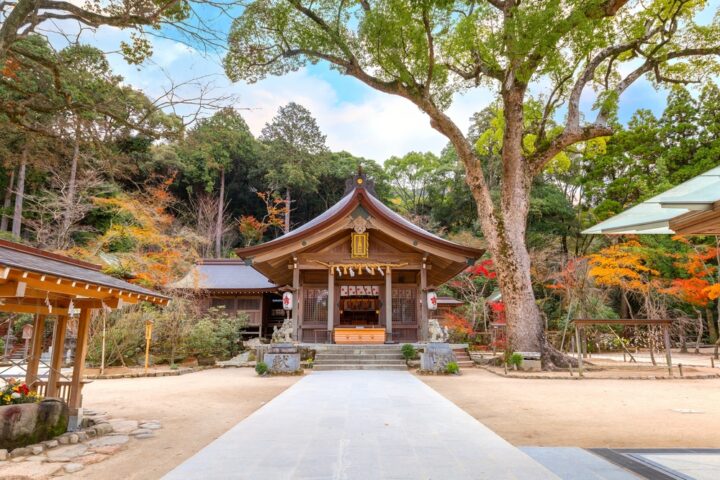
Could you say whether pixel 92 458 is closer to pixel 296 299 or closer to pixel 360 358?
pixel 360 358

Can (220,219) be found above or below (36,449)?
above

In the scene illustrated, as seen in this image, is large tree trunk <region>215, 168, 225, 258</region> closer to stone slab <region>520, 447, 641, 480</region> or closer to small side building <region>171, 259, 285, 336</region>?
small side building <region>171, 259, 285, 336</region>

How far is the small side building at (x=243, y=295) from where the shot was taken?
1784 centimetres

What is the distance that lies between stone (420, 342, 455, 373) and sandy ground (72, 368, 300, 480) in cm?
341

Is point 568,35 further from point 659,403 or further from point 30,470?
point 30,470

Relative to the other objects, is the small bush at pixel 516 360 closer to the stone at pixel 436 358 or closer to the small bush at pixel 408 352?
the stone at pixel 436 358

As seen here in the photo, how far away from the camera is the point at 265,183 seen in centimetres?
3125

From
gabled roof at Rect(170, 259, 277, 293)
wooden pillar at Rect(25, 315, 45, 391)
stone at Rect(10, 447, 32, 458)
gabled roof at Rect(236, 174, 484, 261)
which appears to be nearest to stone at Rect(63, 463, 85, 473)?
stone at Rect(10, 447, 32, 458)

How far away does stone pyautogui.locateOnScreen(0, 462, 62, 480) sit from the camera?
128 inches

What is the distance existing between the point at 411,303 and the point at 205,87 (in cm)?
1100

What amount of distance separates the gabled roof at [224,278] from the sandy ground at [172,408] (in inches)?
260

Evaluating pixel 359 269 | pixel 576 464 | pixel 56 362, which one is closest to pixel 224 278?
pixel 359 269

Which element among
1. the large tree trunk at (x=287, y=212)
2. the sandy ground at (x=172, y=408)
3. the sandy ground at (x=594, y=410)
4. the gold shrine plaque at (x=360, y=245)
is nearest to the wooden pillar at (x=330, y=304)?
the gold shrine plaque at (x=360, y=245)

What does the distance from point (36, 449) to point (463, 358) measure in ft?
37.0
